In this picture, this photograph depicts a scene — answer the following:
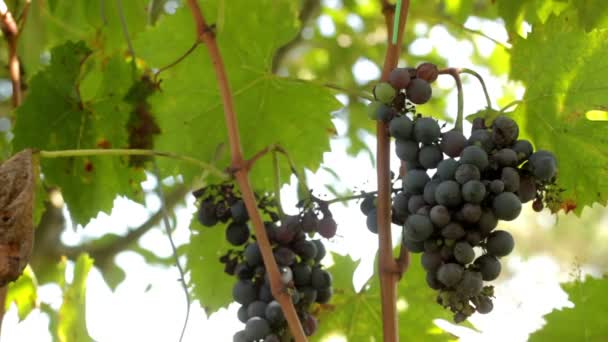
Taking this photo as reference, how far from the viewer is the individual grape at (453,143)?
86 cm

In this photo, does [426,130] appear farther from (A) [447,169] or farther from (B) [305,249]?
(B) [305,249]

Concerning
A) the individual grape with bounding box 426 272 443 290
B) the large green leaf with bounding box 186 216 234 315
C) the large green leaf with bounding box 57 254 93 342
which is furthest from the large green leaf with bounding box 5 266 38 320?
the individual grape with bounding box 426 272 443 290

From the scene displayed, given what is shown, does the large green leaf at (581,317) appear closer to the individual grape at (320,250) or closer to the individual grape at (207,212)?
the individual grape at (320,250)

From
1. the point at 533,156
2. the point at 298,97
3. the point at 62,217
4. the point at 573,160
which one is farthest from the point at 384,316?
the point at 62,217

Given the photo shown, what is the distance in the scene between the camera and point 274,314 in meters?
0.99

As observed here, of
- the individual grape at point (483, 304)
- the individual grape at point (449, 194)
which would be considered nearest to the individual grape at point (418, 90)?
the individual grape at point (449, 194)

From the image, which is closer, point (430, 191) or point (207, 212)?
point (430, 191)

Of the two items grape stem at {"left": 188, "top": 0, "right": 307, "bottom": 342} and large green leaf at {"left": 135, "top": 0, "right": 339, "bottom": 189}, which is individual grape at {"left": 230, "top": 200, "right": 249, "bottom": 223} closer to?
grape stem at {"left": 188, "top": 0, "right": 307, "bottom": 342}

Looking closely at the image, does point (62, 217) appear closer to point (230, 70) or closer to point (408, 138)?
point (230, 70)

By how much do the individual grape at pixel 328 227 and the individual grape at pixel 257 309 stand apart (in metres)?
0.12

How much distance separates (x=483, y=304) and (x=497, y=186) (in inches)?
4.8

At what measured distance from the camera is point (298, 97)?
1283 mm

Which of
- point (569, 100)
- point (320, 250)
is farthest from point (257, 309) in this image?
point (569, 100)

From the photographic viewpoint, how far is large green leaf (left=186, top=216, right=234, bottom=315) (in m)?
1.37
